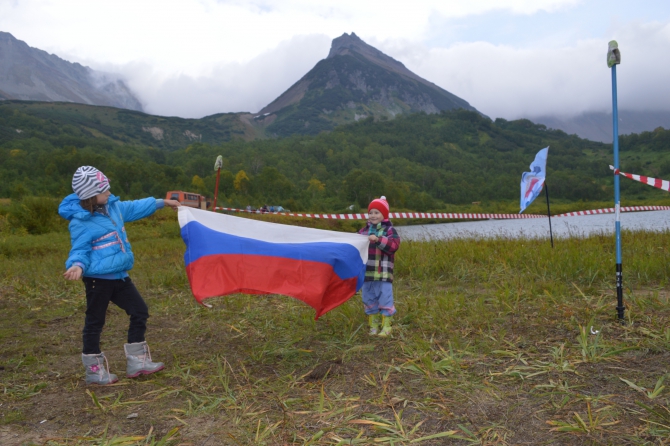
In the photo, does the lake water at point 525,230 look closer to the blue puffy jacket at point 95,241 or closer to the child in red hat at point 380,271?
the child in red hat at point 380,271

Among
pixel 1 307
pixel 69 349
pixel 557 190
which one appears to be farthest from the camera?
pixel 557 190

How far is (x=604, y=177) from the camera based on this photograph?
131 meters

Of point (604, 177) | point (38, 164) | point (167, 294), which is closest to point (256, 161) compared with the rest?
point (38, 164)

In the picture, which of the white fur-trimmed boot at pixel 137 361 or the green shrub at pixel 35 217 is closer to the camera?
the white fur-trimmed boot at pixel 137 361

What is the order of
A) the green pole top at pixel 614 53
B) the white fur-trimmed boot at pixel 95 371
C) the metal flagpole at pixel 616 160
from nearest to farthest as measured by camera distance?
1. the white fur-trimmed boot at pixel 95 371
2. the metal flagpole at pixel 616 160
3. the green pole top at pixel 614 53

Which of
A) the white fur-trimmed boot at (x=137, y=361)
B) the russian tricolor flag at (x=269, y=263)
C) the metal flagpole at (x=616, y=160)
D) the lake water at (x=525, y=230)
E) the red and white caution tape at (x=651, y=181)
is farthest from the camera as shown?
the lake water at (x=525, y=230)

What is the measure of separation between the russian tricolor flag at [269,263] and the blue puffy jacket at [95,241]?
83 cm

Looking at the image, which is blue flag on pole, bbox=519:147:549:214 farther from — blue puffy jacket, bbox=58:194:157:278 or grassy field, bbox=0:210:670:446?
blue puffy jacket, bbox=58:194:157:278

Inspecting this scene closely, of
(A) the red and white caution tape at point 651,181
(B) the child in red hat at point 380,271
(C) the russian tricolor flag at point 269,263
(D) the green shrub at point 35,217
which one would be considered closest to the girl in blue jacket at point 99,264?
(C) the russian tricolor flag at point 269,263

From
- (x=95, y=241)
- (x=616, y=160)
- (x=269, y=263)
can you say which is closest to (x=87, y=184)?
(x=95, y=241)

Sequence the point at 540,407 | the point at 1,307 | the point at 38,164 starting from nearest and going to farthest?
1. the point at 540,407
2. the point at 1,307
3. the point at 38,164

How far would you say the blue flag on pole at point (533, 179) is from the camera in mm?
9812

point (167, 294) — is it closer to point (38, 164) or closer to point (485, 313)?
point (485, 313)

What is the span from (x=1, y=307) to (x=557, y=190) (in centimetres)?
11196
